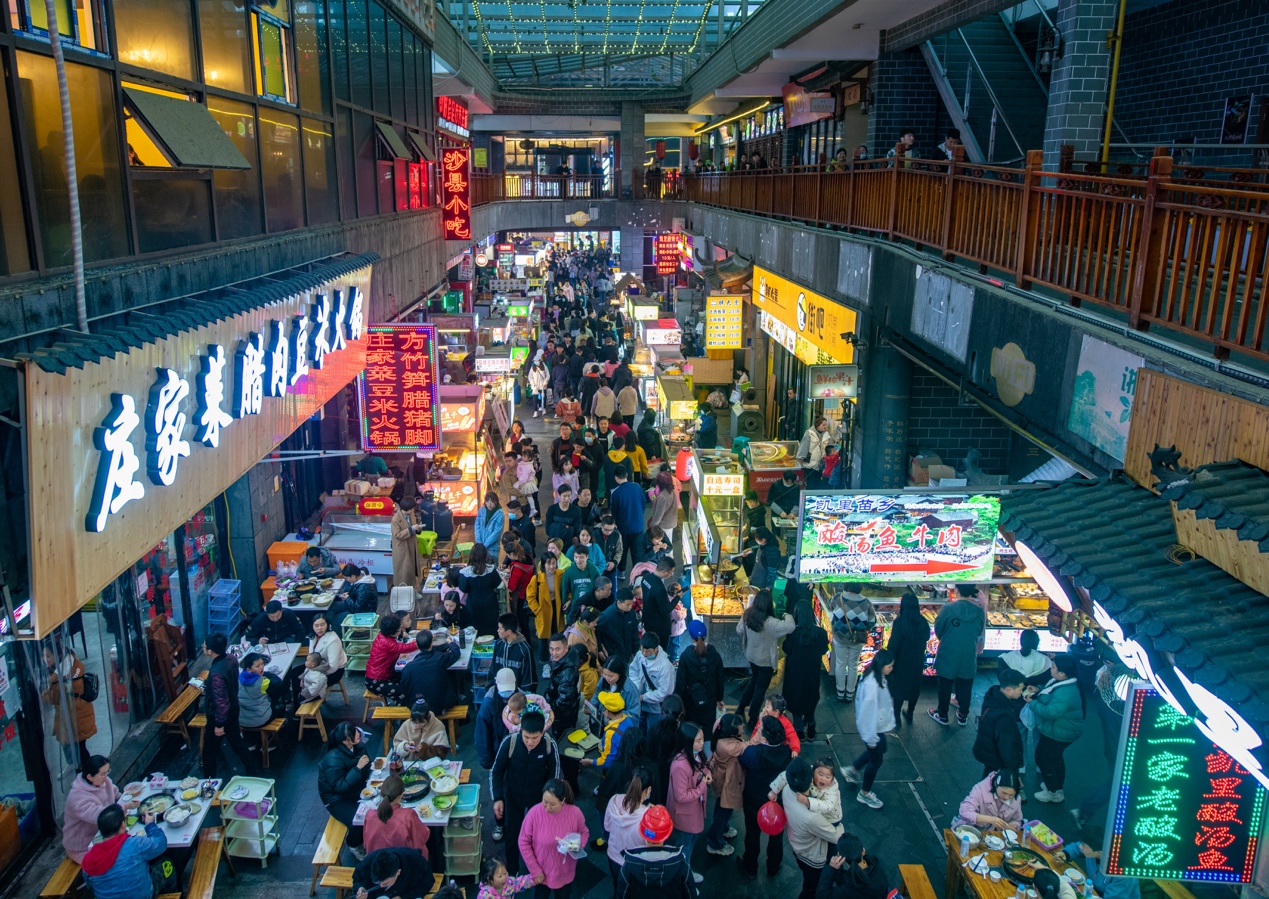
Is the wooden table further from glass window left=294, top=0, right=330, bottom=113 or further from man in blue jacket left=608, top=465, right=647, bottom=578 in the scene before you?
glass window left=294, top=0, right=330, bottom=113

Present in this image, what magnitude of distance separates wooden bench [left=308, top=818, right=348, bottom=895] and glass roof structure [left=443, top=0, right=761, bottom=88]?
69.3ft

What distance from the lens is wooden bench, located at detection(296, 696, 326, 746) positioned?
9.38m

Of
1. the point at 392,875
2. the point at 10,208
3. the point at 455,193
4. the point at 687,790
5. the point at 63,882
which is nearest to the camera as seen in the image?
the point at 10,208

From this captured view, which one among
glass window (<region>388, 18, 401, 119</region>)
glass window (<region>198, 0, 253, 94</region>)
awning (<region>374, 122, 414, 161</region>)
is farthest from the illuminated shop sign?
glass window (<region>388, 18, 401, 119</region>)

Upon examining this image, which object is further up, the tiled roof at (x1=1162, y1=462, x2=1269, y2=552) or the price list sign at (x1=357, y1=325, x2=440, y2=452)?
the tiled roof at (x1=1162, y1=462, x2=1269, y2=552)

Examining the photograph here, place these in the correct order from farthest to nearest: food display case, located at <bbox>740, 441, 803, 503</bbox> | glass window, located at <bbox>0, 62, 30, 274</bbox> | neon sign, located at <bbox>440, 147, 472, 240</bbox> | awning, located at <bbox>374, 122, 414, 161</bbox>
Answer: neon sign, located at <bbox>440, 147, 472, 240</bbox> → awning, located at <bbox>374, 122, 414, 161</bbox> → food display case, located at <bbox>740, 441, 803, 503</bbox> → glass window, located at <bbox>0, 62, 30, 274</bbox>

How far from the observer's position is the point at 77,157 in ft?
18.9

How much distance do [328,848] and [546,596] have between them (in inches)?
152

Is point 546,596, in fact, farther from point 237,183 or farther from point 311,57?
point 311,57

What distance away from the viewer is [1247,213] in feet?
15.1

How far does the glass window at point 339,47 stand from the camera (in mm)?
11992

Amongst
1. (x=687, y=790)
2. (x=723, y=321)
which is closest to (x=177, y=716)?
(x=687, y=790)

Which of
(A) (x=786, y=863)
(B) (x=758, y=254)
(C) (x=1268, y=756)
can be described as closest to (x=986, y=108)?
(B) (x=758, y=254)

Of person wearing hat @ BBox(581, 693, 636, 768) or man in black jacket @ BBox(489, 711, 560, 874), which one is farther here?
person wearing hat @ BBox(581, 693, 636, 768)
